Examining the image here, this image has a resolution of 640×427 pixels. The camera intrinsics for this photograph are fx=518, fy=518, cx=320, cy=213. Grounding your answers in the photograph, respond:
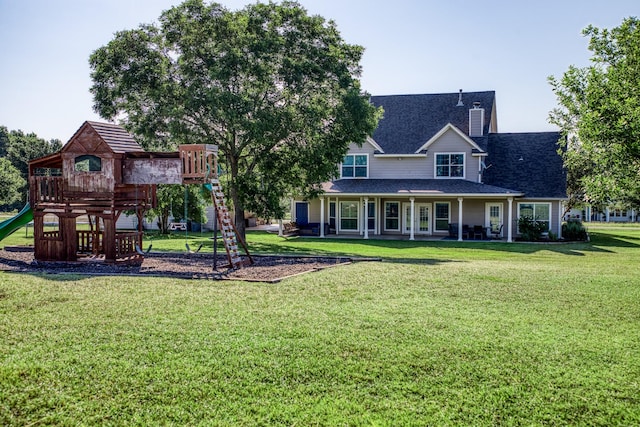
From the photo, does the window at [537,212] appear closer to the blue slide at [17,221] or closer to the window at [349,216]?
the window at [349,216]

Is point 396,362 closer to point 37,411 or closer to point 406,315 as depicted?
point 406,315

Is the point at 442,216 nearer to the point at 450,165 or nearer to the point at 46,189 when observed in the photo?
the point at 450,165

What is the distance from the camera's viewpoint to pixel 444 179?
30.4 meters

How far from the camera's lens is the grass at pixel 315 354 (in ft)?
16.6

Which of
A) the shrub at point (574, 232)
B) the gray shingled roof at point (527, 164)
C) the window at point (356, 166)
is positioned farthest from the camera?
the window at point (356, 166)

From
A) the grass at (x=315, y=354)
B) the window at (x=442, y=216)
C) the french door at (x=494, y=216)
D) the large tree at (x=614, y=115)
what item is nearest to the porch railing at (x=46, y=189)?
the grass at (x=315, y=354)

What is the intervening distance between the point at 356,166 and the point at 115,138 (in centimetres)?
1837

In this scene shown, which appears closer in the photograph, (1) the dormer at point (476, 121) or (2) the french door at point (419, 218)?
(2) the french door at point (419, 218)

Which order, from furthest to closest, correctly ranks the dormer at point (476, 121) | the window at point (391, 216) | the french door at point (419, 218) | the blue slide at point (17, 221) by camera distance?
the dormer at point (476, 121)
the window at point (391, 216)
the french door at point (419, 218)
the blue slide at point (17, 221)

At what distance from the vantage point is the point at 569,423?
489 centimetres

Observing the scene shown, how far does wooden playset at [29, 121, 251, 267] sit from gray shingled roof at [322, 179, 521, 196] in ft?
46.6

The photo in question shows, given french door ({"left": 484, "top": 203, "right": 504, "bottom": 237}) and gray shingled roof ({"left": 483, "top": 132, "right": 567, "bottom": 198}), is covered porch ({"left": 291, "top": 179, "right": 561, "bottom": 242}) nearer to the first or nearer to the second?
french door ({"left": 484, "top": 203, "right": 504, "bottom": 237})

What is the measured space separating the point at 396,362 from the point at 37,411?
387cm

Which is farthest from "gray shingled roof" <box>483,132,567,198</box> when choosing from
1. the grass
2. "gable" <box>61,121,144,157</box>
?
"gable" <box>61,121,144,157</box>
